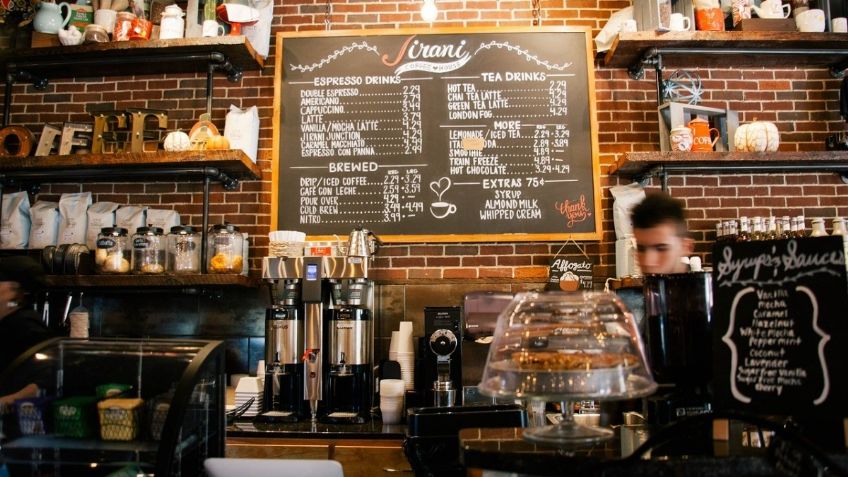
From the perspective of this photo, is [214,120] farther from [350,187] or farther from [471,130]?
[471,130]

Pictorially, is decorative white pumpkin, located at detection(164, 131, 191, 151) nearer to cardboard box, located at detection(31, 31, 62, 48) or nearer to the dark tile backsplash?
the dark tile backsplash

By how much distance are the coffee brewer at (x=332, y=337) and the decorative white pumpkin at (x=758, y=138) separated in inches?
85.1

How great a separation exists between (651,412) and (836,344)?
1.82ft

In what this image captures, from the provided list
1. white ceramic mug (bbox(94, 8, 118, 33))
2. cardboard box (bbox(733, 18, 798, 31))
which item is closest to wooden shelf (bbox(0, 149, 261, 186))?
white ceramic mug (bbox(94, 8, 118, 33))

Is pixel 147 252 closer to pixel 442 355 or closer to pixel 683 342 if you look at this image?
pixel 442 355

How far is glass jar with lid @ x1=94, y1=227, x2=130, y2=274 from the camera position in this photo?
11.0 ft

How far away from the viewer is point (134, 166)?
11.6ft

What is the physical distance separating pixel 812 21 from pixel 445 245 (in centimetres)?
243

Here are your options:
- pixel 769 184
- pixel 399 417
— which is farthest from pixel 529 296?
pixel 769 184

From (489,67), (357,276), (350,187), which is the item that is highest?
(489,67)

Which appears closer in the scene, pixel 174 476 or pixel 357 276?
pixel 174 476

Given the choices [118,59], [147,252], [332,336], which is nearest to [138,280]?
[147,252]

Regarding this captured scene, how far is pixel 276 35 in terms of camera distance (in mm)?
3859

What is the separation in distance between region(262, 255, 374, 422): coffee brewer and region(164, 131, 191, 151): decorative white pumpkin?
0.92 metres
